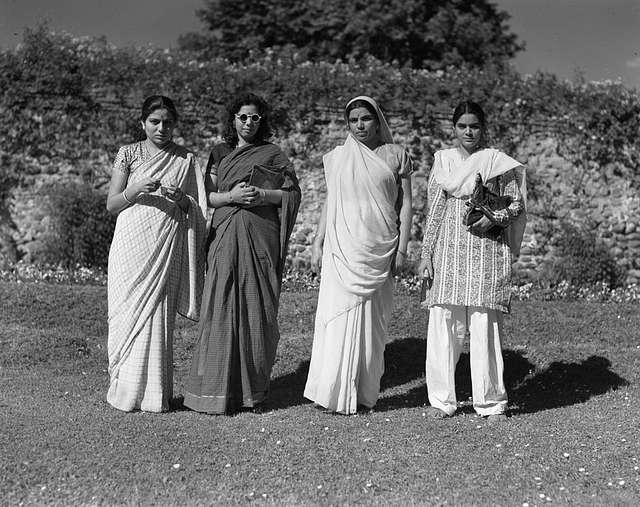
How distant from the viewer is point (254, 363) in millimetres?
5359

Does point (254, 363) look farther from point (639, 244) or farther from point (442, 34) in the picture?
point (442, 34)

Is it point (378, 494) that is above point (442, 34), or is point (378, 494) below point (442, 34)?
below

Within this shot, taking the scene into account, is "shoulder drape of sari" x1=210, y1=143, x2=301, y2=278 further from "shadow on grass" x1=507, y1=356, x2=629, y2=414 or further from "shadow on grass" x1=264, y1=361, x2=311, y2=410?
"shadow on grass" x1=507, y1=356, x2=629, y2=414

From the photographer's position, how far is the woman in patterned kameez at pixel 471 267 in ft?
17.2

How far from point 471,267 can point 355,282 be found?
0.79 metres

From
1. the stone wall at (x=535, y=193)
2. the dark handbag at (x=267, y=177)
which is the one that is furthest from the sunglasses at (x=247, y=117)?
the stone wall at (x=535, y=193)

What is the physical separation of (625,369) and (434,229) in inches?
97.0

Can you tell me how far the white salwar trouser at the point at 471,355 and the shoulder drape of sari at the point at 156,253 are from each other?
170cm

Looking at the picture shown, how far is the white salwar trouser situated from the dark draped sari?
113 cm

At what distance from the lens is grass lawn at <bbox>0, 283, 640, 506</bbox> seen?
3.90m

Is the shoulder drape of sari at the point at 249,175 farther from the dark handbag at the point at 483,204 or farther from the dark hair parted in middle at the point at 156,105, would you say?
the dark handbag at the point at 483,204

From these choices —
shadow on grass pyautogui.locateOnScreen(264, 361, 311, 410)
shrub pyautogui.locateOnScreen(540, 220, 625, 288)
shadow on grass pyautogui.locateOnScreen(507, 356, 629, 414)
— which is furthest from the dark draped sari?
shrub pyautogui.locateOnScreen(540, 220, 625, 288)

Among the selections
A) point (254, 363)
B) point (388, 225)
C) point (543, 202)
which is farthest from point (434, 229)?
point (543, 202)

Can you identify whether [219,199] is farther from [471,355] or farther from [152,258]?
[471,355]
